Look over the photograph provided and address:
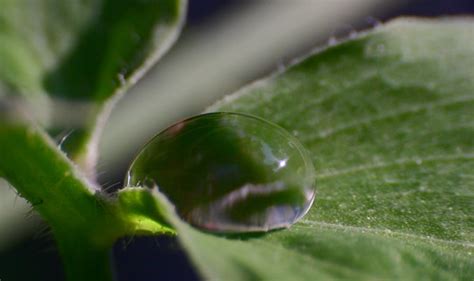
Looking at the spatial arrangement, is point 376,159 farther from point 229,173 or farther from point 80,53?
point 80,53

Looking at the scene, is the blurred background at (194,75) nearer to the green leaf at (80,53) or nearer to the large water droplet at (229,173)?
the green leaf at (80,53)

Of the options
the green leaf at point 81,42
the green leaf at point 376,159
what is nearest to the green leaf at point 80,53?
the green leaf at point 81,42

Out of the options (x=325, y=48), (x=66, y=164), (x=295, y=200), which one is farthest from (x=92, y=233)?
(x=325, y=48)

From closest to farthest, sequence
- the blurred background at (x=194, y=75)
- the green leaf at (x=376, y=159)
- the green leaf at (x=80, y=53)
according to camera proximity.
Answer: the green leaf at (x=376, y=159)
the green leaf at (x=80, y=53)
the blurred background at (x=194, y=75)

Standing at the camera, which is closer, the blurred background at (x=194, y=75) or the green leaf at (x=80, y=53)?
the green leaf at (x=80, y=53)

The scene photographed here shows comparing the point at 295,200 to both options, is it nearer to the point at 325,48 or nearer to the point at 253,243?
the point at 253,243

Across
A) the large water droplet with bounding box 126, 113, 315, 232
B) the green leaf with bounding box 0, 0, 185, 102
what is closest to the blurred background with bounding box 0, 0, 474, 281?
the green leaf with bounding box 0, 0, 185, 102
